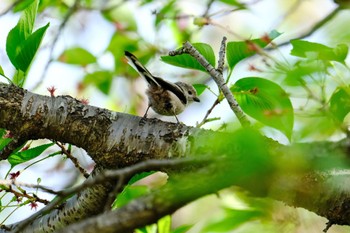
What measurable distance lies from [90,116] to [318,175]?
0.73 m

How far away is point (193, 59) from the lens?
199cm

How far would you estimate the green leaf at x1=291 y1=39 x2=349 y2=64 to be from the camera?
1.12 meters

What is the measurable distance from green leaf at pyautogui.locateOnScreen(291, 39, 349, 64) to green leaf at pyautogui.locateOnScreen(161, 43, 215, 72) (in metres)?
0.64

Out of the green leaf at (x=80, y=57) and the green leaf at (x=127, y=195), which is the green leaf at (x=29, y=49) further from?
the green leaf at (x=80, y=57)

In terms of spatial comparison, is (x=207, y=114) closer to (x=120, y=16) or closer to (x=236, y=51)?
(x=236, y=51)

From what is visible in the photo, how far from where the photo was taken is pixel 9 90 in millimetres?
1889

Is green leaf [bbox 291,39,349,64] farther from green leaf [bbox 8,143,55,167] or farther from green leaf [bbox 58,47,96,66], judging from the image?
green leaf [bbox 58,47,96,66]

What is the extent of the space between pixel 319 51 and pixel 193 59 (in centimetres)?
87

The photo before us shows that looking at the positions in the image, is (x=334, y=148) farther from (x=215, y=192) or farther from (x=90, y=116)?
(x=90, y=116)

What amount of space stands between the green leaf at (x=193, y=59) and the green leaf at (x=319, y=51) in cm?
64

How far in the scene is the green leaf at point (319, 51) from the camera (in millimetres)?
1116

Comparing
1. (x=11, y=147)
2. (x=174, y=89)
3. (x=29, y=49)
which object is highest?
(x=29, y=49)

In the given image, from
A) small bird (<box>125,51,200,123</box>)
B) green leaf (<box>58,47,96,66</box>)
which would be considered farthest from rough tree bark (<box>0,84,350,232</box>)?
green leaf (<box>58,47,96,66</box>)

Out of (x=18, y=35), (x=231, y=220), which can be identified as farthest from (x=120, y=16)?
(x=231, y=220)
